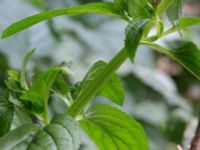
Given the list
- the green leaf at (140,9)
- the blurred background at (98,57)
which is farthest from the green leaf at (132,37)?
the blurred background at (98,57)

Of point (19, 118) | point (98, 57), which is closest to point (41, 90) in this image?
point (19, 118)

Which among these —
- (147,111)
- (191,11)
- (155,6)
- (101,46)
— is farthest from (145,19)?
(191,11)

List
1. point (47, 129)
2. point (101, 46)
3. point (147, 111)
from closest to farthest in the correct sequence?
1. point (47, 129)
2. point (101, 46)
3. point (147, 111)

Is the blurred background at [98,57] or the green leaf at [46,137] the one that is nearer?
the green leaf at [46,137]

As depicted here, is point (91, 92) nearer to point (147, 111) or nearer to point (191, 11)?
point (147, 111)

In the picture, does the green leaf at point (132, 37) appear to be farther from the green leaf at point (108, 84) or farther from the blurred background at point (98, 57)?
the blurred background at point (98, 57)

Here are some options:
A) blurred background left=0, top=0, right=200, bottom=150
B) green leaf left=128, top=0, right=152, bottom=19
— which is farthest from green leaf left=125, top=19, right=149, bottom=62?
blurred background left=0, top=0, right=200, bottom=150

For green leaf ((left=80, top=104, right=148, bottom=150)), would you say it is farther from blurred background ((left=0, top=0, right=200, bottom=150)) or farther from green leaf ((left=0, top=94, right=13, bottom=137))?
blurred background ((left=0, top=0, right=200, bottom=150))
